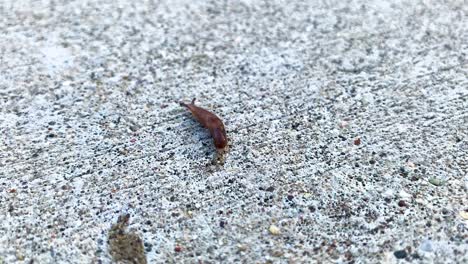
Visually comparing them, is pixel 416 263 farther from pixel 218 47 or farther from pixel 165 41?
pixel 165 41

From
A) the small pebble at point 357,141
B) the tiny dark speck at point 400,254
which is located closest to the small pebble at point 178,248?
the tiny dark speck at point 400,254

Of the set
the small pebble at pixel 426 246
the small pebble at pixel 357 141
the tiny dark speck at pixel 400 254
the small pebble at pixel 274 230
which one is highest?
the small pebble at pixel 357 141

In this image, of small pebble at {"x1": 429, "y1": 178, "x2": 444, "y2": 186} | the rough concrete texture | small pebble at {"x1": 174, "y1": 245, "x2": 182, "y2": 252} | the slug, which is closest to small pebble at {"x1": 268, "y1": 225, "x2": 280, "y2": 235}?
the rough concrete texture

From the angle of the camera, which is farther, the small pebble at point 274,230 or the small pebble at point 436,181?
the small pebble at point 436,181

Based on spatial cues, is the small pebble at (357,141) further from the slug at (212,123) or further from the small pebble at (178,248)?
the small pebble at (178,248)

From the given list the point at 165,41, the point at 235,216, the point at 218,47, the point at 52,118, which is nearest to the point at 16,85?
the point at 52,118

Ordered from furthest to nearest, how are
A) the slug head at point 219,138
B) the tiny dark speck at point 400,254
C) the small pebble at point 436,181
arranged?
the slug head at point 219,138 → the small pebble at point 436,181 → the tiny dark speck at point 400,254

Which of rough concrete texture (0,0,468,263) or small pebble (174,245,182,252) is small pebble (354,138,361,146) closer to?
rough concrete texture (0,0,468,263)
